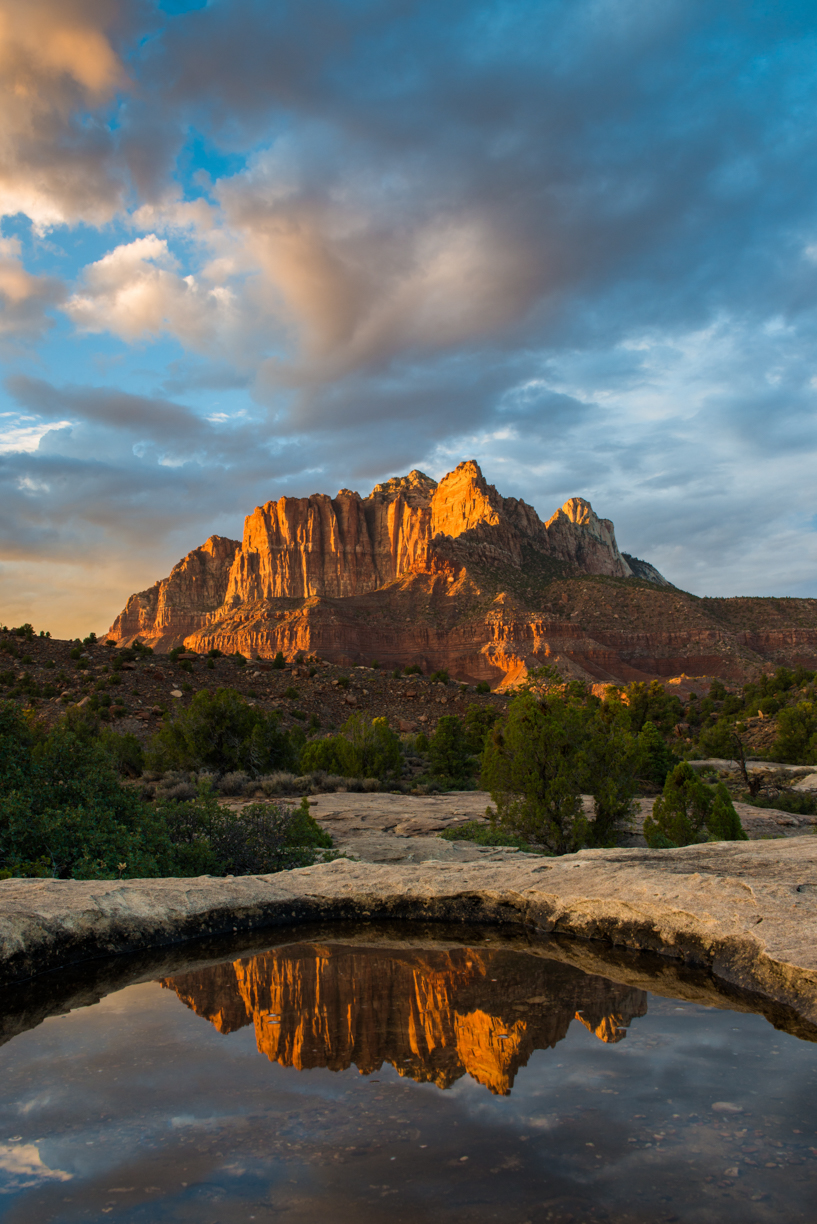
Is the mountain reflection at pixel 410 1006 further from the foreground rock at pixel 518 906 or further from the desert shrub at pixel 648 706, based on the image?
the desert shrub at pixel 648 706

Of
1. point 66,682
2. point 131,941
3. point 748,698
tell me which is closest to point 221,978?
point 131,941

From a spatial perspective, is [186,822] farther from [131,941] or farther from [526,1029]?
[526,1029]

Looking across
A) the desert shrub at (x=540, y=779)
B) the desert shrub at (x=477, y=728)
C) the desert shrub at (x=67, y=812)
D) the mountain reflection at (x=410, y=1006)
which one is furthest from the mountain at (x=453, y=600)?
the mountain reflection at (x=410, y=1006)

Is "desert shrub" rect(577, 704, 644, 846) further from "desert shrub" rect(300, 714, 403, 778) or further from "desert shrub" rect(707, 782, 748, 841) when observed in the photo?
"desert shrub" rect(300, 714, 403, 778)

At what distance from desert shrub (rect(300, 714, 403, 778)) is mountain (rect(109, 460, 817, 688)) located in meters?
72.1

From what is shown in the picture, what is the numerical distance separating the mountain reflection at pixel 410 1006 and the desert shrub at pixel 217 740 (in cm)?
2076

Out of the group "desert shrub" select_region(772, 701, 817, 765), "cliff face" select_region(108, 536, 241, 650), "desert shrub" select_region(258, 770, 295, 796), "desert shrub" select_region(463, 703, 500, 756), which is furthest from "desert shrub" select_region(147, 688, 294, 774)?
"cliff face" select_region(108, 536, 241, 650)

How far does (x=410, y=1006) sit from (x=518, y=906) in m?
2.70

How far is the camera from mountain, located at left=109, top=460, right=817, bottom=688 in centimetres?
10719

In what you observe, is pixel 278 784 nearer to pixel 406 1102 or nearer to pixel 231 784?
pixel 231 784

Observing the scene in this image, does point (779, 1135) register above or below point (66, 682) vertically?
below

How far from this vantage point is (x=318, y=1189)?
3.10 m

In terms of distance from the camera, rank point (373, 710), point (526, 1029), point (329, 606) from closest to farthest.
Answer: point (526, 1029) → point (373, 710) → point (329, 606)

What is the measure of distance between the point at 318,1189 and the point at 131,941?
180 inches
